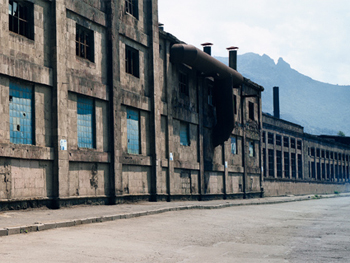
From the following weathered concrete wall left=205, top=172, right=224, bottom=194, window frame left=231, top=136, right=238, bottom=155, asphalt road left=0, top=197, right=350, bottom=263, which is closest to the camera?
asphalt road left=0, top=197, right=350, bottom=263

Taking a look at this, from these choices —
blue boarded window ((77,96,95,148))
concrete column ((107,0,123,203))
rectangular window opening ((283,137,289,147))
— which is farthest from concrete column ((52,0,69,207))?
rectangular window opening ((283,137,289,147))

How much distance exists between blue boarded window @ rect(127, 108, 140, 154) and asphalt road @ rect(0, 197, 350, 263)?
28.2 ft

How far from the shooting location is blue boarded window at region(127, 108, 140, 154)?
22188 mm

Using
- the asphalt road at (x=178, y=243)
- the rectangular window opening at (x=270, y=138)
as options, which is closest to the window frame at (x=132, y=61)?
the asphalt road at (x=178, y=243)

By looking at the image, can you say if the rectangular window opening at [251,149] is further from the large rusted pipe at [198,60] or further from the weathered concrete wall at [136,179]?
the weathered concrete wall at [136,179]

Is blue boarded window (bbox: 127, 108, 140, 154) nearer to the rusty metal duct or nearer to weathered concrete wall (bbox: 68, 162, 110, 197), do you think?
weathered concrete wall (bbox: 68, 162, 110, 197)

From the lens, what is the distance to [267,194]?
43250 millimetres

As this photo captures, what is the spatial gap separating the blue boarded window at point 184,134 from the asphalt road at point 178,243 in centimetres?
1339

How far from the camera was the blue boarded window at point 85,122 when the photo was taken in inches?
747

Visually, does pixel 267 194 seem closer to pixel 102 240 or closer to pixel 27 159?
pixel 27 159

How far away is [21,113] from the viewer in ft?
52.9

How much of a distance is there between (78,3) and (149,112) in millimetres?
6569

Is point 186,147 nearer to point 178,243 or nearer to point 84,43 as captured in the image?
point 84,43

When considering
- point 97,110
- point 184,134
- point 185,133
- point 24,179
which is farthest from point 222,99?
point 24,179
